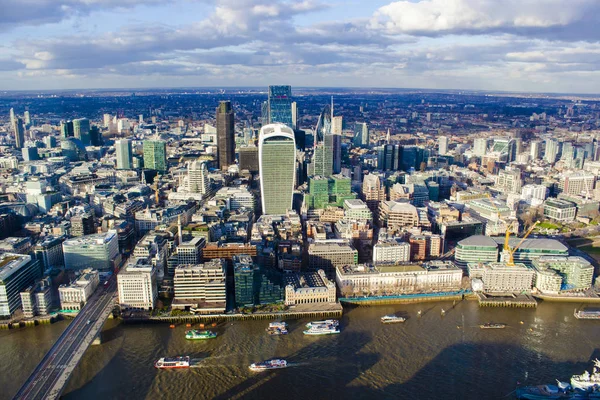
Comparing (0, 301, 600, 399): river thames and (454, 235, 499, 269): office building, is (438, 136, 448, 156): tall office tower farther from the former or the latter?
(0, 301, 600, 399): river thames

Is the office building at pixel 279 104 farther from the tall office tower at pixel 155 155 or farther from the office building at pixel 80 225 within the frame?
the office building at pixel 80 225

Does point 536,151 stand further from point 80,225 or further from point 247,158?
point 80,225

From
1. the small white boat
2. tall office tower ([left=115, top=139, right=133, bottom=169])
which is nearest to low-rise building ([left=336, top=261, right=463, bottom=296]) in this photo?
the small white boat

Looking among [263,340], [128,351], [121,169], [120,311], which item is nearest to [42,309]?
[120,311]

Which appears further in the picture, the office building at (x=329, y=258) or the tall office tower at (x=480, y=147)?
the tall office tower at (x=480, y=147)

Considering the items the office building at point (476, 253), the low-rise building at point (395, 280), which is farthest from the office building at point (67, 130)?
the office building at point (476, 253)

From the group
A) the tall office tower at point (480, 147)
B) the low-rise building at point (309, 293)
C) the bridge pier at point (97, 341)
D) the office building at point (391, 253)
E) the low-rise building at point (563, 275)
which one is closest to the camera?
the bridge pier at point (97, 341)
